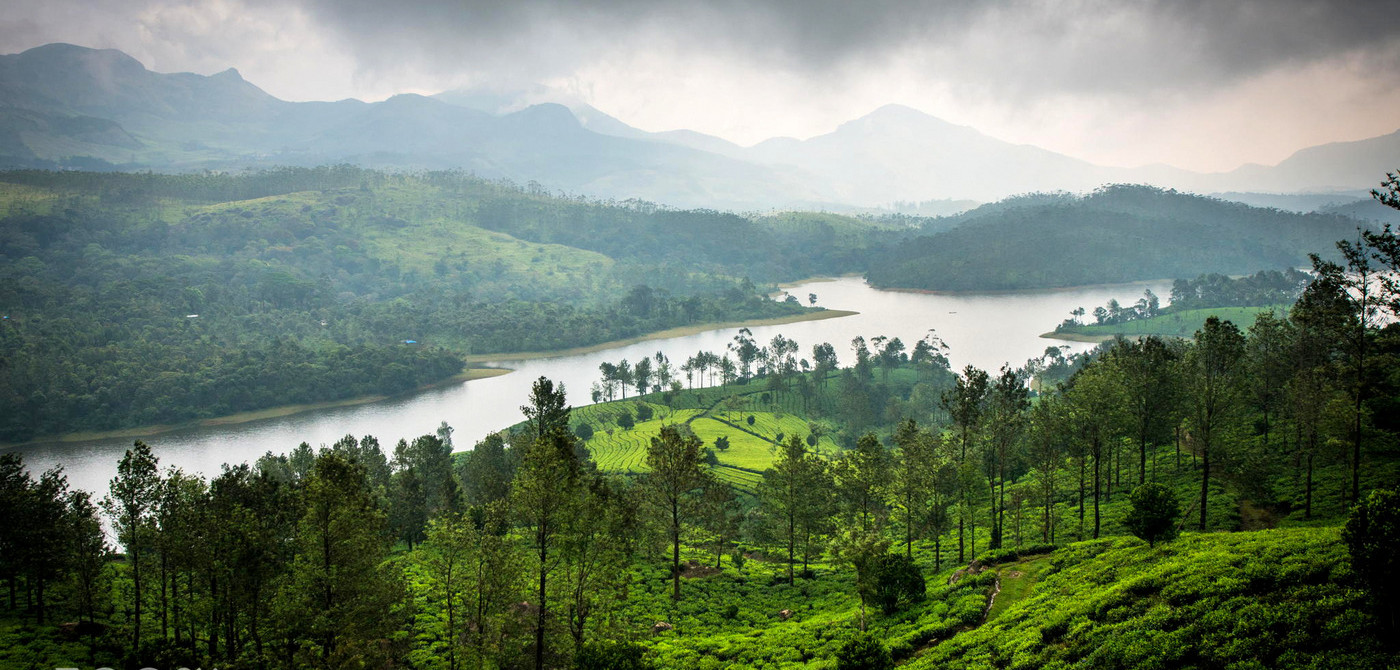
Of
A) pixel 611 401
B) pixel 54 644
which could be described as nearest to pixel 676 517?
pixel 54 644

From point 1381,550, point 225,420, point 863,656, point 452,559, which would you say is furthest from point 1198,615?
point 225,420

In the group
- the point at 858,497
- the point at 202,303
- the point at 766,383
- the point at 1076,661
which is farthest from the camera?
the point at 202,303

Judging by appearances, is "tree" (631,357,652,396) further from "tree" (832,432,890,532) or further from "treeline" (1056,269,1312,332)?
"treeline" (1056,269,1312,332)

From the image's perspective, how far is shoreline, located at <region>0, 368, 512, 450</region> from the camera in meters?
103

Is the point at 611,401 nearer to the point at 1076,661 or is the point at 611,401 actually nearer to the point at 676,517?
the point at 676,517

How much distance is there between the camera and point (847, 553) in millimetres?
28375

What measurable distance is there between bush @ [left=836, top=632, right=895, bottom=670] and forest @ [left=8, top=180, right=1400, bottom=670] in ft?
0.32

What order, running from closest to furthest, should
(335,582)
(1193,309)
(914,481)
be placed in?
(335,582), (914,481), (1193,309)

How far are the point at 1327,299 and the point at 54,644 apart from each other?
55.9 meters

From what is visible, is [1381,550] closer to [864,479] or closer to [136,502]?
[864,479]

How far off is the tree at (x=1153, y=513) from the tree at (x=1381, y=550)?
10.6 m

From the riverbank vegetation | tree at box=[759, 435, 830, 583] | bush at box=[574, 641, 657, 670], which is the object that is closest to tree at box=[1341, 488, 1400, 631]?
bush at box=[574, 641, 657, 670]

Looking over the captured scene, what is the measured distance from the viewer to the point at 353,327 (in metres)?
165

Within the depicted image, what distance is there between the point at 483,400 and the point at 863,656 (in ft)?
378
